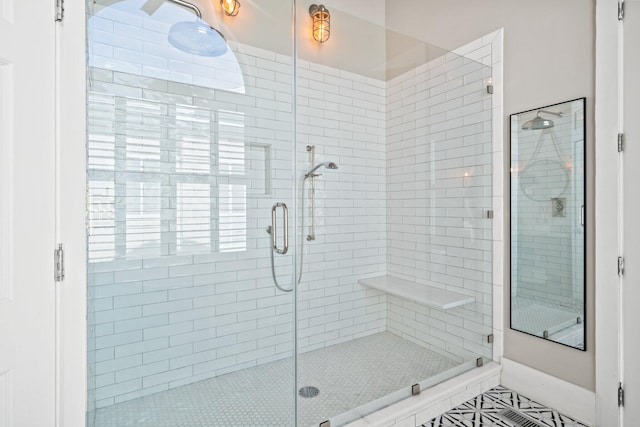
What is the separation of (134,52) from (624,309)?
9.24ft

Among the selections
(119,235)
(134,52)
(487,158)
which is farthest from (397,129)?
(119,235)

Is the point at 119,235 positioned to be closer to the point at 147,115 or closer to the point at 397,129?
the point at 147,115

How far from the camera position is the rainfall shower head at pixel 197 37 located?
1.80 meters

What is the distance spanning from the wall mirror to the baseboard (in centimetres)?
24

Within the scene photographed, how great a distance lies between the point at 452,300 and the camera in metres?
2.37

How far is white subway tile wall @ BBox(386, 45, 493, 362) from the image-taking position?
236 centimetres

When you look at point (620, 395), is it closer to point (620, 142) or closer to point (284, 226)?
point (620, 142)

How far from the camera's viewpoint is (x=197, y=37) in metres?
1.87

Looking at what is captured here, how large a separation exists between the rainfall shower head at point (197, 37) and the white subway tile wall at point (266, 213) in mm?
160

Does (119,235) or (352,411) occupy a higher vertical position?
(119,235)
